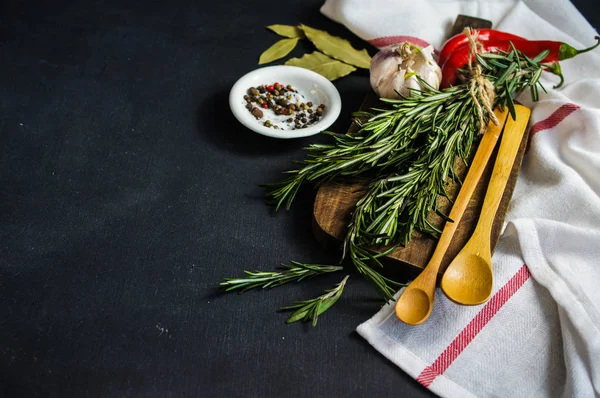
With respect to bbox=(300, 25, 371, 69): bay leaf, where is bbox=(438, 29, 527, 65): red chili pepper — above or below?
above

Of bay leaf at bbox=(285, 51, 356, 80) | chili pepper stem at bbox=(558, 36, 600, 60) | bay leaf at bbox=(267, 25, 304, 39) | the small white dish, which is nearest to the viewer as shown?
the small white dish

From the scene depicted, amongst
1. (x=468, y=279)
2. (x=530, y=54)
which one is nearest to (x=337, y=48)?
(x=530, y=54)

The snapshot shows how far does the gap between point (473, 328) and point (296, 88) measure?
711mm

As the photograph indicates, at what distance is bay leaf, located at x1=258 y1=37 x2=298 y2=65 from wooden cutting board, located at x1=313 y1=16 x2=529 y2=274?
0.53m

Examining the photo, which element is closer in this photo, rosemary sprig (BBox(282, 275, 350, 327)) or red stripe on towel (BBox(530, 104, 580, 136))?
rosemary sprig (BBox(282, 275, 350, 327))

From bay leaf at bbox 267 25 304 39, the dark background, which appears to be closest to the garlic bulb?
the dark background

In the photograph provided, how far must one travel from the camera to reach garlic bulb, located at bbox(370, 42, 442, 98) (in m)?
1.25

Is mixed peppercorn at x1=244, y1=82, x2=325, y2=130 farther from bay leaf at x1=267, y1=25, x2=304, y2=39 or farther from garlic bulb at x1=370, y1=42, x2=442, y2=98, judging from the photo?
bay leaf at x1=267, y1=25, x2=304, y2=39

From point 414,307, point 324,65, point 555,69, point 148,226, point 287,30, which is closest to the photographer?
point 414,307

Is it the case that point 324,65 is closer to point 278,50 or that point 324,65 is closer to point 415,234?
point 278,50

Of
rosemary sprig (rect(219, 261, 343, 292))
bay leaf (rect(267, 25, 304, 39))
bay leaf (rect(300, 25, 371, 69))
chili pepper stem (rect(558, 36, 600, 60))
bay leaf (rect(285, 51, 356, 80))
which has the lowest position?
rosemary sprig (rect(219, 261, 343, 292))

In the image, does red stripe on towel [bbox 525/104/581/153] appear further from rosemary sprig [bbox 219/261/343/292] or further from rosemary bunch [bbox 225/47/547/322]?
rosemary sprig [bbox 219/261/343/292]

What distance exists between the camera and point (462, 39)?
141 cm

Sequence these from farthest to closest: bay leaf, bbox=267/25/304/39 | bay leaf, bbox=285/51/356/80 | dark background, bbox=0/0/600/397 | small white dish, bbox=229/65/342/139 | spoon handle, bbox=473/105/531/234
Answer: bay leaf, bbox=267/25/304/39 < bay leaf, bbox=285/51/356/80 < small white dish, bbox=229/65/342/139 < spoon handle, bbox=473/105/531/234 < dark background, bbox=0/0/600/397
